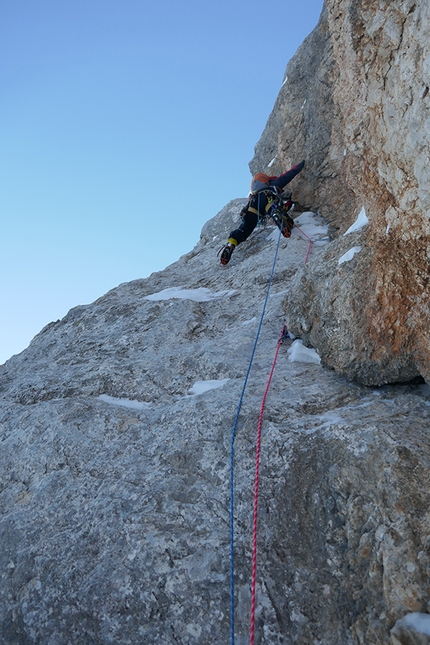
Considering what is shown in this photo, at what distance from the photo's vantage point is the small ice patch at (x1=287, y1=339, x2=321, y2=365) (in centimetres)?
575

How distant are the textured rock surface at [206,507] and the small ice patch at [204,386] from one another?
7 centimetres

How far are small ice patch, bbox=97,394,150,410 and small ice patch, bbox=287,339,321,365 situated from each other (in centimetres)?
194

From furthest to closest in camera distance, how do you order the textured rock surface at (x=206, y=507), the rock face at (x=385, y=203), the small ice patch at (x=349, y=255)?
the small ice patch at (x=349, y=255), the rock face at (x=385, y=203), the textured rock surface at (x=206, y=507)

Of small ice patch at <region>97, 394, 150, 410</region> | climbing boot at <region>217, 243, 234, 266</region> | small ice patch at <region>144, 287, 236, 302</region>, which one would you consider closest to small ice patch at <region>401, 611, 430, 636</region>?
small ice patch at <region>97, 394, 150, 410</region>

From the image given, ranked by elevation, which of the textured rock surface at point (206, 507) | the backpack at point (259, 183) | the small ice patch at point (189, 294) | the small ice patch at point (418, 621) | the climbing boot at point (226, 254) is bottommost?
the small ice patch at point (418, 621)

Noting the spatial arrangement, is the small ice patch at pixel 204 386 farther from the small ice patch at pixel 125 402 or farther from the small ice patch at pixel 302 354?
the small ice patch at pixel 302 354

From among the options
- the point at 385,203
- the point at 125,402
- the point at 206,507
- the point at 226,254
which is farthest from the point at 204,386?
the point at 226,254

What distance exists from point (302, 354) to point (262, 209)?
5.50 meters

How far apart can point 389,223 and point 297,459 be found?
7.55 ft

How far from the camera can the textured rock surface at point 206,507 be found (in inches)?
123

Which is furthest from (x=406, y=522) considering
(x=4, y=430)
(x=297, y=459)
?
(x=4, y=430)

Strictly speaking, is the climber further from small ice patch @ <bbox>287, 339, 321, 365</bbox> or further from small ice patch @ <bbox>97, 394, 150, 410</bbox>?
small ice patch @ <bbox>97, 394, 150, 410</bbox>

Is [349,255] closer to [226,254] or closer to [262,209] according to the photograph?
[226,254]

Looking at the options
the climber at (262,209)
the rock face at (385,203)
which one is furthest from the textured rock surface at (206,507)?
the climber at (262,209)
